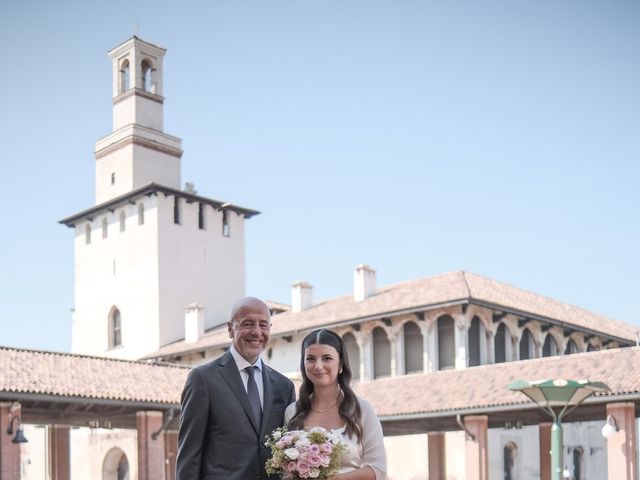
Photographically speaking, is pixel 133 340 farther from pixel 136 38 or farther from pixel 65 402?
pixel 65 402

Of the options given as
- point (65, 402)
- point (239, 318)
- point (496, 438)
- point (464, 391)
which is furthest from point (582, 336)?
point (239, 318)

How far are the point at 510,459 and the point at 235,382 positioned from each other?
30.6 metres

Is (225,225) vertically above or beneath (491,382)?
above

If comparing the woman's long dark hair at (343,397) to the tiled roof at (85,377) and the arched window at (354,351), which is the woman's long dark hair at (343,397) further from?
the arched window at (354,351)

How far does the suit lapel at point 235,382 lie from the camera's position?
491 cm

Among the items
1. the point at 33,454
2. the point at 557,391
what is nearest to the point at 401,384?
the point at 557,391

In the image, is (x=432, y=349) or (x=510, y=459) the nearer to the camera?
(x=432, y=349)

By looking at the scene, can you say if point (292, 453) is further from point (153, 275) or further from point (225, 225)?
point (225, 225)

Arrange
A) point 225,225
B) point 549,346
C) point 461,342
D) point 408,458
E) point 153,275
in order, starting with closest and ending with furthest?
1. point 461,342
2. point 408,458
3. point 549,346
4. point 153,275
5. point 225,225

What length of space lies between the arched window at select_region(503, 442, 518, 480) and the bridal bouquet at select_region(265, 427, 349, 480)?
30474 millimetres

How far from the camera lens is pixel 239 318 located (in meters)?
4.96

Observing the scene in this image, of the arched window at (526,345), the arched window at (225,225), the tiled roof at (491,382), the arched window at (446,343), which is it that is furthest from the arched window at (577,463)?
Answer: the arched window at (225,225)

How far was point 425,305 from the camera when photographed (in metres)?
31.6

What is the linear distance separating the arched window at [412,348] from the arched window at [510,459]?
434 cm
